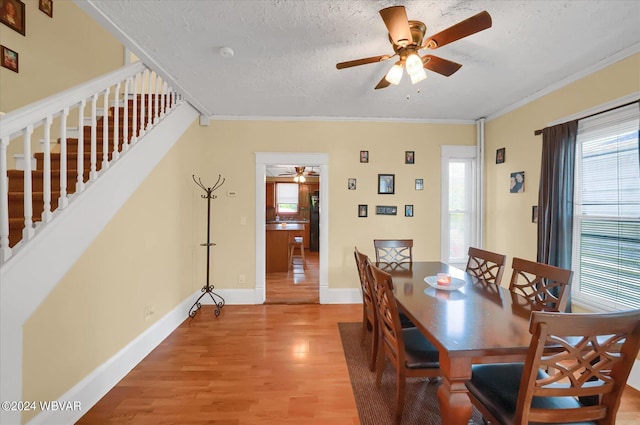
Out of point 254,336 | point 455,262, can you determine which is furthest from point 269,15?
point 455,262

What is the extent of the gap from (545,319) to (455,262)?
3206mm

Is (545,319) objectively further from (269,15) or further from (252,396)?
(269,15)

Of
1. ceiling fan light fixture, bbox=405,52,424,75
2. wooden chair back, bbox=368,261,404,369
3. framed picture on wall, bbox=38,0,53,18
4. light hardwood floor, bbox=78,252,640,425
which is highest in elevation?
framed picture on wall, bbox=38,0,53,18

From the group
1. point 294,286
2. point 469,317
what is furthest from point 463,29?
point 294,286

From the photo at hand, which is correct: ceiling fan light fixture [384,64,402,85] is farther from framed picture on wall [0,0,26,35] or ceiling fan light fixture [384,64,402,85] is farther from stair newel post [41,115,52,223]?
framed picture on wall [0,0,26,35]

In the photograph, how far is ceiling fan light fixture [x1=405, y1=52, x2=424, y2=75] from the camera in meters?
1.61

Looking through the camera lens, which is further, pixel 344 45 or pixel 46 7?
pixel 46 7

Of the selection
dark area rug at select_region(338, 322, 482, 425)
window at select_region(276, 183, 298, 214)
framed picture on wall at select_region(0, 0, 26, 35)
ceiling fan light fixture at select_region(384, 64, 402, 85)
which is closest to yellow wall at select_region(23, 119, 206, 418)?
framed picture on wall at select_region(0, 0, 26, 35)

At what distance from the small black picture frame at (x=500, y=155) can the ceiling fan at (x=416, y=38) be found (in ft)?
A: 6.79

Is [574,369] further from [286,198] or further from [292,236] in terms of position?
[286,198]

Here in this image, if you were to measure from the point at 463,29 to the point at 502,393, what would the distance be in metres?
1.85

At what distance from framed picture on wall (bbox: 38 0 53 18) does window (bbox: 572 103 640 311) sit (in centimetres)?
505

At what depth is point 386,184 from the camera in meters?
3.81

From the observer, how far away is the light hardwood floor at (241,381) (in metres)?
1.76
